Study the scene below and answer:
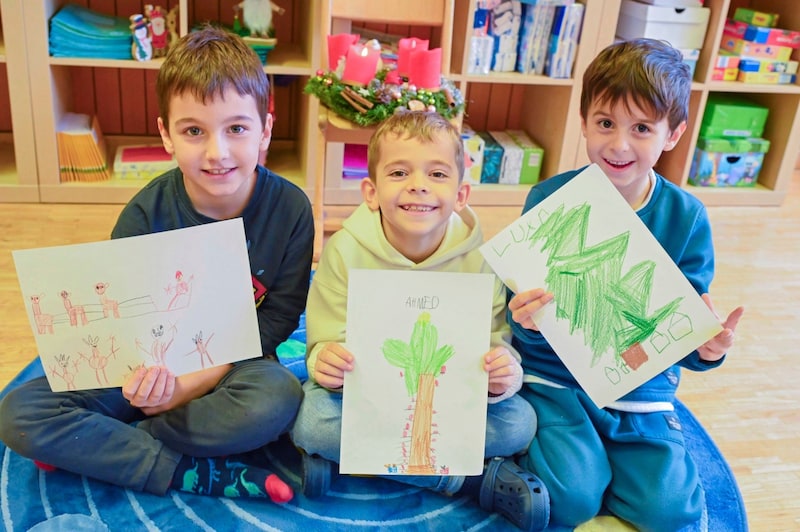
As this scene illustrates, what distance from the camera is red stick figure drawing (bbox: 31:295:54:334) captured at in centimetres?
119

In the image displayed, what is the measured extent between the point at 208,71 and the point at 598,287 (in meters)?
0.70

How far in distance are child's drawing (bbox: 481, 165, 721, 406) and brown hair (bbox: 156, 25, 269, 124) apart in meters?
0.47

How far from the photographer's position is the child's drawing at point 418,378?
1254 millimetres

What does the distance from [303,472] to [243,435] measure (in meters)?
0.12

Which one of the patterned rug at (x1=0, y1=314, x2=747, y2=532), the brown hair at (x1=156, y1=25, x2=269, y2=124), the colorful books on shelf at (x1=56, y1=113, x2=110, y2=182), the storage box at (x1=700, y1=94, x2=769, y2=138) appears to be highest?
A: the brown hair at (x1=156, y1=25, x2=269, y2=124)

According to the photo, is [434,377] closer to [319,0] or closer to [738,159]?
[319,0]

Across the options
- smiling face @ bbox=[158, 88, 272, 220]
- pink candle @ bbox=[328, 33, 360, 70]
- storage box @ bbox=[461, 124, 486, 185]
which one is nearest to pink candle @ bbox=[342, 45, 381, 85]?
pink candle @ bbox=[328, 33, 360, 70]

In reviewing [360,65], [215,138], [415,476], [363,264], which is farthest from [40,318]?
[360,65]

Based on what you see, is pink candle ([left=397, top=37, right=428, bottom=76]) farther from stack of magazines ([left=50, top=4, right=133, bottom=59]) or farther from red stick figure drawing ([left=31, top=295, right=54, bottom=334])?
red stick figure drawing ([left=31, top=295, right=54, bottom=334])

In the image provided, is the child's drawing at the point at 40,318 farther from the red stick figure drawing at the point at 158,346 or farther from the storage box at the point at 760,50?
the storage box at the point at 760,50

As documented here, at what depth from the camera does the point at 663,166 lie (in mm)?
2949

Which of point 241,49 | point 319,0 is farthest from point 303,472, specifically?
point 319,0

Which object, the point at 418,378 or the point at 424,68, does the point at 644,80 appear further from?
the point at 424,68

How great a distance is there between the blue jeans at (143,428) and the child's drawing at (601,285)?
0.44 metres
